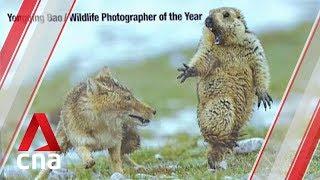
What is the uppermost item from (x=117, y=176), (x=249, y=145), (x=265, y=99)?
(x=265, y=99)

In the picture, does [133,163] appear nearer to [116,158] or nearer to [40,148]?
[116,158]

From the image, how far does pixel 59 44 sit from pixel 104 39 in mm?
187

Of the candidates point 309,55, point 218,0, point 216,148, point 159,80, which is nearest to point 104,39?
point 159,80

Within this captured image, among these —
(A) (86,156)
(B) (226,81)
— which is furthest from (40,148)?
(B) (226,81)

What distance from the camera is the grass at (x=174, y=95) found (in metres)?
2.66

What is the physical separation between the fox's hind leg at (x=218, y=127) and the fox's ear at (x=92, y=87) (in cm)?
46

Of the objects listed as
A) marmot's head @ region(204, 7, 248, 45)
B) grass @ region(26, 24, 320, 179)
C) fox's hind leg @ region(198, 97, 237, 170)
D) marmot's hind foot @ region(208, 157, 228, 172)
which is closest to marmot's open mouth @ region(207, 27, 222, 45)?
marmot's head @ region(204, 7, 248, 45)

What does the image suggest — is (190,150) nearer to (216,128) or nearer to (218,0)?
(216,128)

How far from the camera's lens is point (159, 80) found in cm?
267

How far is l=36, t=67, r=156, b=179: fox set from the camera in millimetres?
2684

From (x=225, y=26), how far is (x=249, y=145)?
1.68ft

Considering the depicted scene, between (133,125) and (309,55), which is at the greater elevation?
(309,55)

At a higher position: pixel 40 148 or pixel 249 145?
pixel 249 145

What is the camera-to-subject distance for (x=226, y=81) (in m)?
2.71
